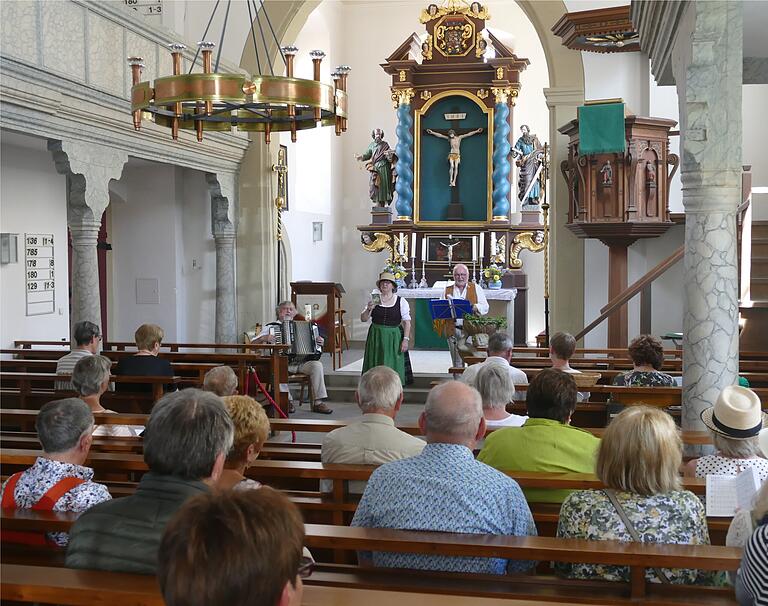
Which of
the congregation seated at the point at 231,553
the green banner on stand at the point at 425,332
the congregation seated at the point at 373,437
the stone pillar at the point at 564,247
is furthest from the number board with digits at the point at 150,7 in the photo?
the congregation seated at the point at 231,553

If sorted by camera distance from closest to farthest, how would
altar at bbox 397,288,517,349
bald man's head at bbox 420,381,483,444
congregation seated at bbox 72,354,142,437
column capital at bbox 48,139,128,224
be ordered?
bald man's head at bbox 420,381,483,444
congregation seated at bbox 72,354,142,437
column capital at bbox 48,139,128,224
altar at bbox 397,288,517,349

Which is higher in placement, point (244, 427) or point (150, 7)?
point (150, 7)

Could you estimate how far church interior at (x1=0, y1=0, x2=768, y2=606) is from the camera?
3982 millimetres

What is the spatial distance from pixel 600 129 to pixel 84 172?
18.7ft

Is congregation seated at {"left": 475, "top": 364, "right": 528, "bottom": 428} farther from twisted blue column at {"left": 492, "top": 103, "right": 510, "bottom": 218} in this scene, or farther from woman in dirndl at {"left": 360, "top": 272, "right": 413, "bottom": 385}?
twisted blue column at {"left": 492, "top": 103, "right": 510, "bottom": 218}

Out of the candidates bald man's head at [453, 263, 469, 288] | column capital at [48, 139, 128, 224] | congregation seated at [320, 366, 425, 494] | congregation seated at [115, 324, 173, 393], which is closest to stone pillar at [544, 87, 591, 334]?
bald man's head at [453, 263, 469, 288]

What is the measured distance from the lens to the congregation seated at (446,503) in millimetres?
2883

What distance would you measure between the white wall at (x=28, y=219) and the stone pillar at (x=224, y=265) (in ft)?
7.65

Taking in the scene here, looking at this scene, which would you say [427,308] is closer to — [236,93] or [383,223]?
[383,223]

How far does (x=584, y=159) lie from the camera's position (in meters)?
11.0

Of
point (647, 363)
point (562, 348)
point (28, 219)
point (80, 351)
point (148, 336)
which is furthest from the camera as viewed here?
point (28, 219)

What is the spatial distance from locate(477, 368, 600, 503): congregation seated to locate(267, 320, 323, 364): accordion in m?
6.59

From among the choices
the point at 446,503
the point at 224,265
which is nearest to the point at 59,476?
the point at 446,503

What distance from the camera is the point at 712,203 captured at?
208 inches
